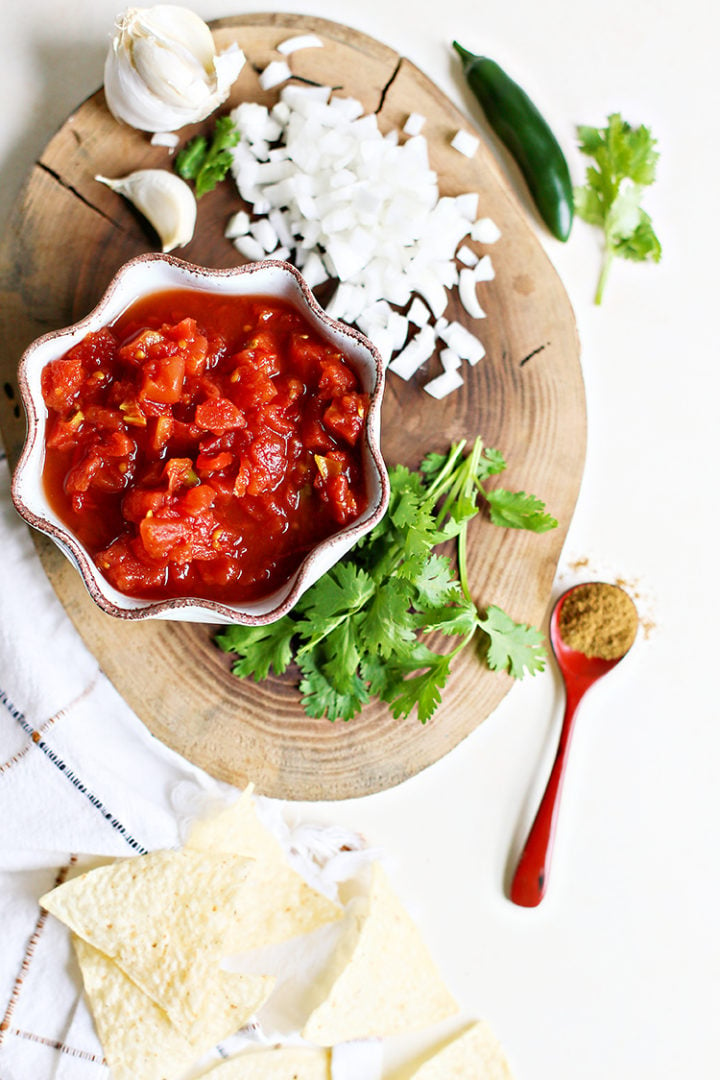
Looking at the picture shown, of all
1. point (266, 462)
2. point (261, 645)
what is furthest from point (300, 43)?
point (261, 645)

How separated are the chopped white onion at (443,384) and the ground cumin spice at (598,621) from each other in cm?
76

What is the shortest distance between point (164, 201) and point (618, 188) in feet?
4.66

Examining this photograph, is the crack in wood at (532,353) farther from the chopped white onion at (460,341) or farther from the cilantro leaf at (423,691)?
the cilantro leaf at (423,691)

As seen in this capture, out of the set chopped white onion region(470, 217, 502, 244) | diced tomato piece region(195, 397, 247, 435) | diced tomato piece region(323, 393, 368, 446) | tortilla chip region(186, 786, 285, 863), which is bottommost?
tortilla chip region(186, 786, 285, 863)

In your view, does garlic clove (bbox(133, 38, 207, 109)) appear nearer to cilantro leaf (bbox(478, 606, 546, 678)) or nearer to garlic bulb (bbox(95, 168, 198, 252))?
garlic bulb (bbox(95, 168, 198, 252))

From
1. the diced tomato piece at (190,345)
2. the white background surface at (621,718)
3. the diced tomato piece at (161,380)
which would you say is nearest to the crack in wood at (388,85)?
the white background surface at (621,718)

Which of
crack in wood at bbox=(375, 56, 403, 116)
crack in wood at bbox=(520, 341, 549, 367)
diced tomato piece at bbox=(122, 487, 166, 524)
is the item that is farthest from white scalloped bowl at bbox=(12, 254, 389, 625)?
crack in wood at bbox=(375, 56, 403, 116)

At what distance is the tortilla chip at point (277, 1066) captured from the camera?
2686 millimetres

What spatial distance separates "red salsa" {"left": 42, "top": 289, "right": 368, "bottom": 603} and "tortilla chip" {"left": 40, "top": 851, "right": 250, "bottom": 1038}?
979mm

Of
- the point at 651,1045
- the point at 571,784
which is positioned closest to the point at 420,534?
the point at 571,784

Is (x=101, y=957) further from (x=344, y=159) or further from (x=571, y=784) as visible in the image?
(x=344, y=159)

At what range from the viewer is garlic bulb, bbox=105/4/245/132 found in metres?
2.35

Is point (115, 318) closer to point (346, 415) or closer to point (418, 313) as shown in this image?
point (346, 415)

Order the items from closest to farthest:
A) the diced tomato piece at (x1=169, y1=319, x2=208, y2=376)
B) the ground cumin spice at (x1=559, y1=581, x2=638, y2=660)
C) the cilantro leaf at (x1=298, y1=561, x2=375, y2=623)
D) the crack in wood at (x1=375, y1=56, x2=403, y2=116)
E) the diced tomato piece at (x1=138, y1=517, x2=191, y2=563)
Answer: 1. the diced tomato piece at (x1=138, y1=517, x2=191, y2=563)
2. the diced tomato piece at (x1=169, y1=319, x2=208, y2=376)
3. the cilantro leaf at (x1=298, y1=561, x2=375, y2=623)
4. the crack in wood at (x1=375, y1=56, x2=403, y2=116)
5. the ground cumin spice at (x1=559, y1=581, x2=638, y2=660)
